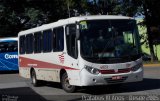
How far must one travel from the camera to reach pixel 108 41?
1577 centimetres

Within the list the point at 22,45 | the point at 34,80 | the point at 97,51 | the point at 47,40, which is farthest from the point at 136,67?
the point at 22,45

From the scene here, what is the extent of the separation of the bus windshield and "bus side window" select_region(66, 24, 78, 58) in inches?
18.0

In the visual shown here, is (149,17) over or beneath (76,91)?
over

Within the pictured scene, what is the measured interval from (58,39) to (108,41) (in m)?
2.67

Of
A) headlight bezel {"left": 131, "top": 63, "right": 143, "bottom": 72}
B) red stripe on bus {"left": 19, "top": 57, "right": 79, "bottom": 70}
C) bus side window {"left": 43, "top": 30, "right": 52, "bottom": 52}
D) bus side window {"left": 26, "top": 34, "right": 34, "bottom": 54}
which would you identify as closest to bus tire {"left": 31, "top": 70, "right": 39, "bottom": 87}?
red stripe on bus {"left": 19, "top": 57, "right": 79, "bottom": 70}

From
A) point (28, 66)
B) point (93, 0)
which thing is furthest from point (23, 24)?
point (28, 66)

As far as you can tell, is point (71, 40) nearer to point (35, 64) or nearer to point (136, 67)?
point (136, 67)

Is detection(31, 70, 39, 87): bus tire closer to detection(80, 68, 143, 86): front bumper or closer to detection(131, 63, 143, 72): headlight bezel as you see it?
detection(80, 68, 143, 86): front bumper

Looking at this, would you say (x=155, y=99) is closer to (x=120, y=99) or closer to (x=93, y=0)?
(x=120, y=99)

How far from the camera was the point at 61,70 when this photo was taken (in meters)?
17.6

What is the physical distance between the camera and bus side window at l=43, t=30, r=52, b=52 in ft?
61.8

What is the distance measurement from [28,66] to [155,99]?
10.4 m

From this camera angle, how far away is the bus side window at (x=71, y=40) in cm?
1598

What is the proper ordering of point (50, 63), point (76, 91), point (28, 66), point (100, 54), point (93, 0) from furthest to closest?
point (93, 0) < point (28, 66) < point (50, 63) < point (76, 91) < point (100, 54)
